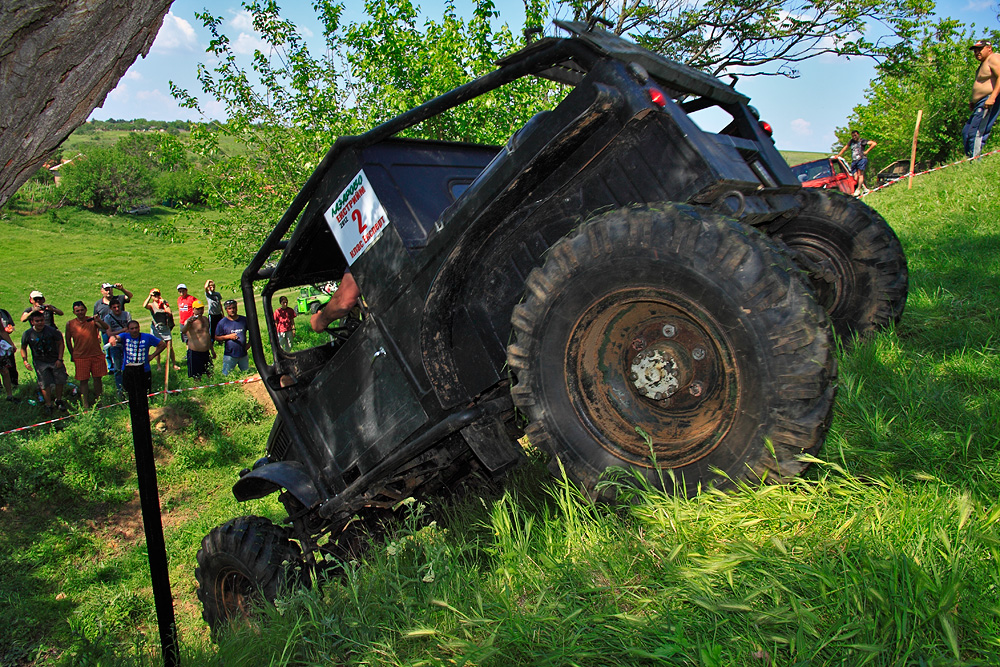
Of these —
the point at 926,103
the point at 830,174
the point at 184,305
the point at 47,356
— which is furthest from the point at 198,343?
the point at 926,103

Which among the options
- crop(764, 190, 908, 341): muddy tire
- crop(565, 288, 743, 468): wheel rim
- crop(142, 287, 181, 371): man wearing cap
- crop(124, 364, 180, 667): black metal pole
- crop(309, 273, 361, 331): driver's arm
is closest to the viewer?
crop(565, 288, 743, 468): wheel rim

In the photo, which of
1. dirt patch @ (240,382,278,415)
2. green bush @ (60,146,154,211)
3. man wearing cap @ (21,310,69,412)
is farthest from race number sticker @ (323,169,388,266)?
green bush @ (60,146,154,211)

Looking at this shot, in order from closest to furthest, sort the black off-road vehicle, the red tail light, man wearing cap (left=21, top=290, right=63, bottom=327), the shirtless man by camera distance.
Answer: the black off-road vehicle, the red tail light, man wearing cap (left=21, top=290, right=63, bottom=327), the shirtless man

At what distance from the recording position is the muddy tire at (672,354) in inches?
82.2

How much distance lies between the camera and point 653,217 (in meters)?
2.31

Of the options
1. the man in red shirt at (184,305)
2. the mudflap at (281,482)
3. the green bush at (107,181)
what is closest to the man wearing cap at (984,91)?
the mudflap at (281,482)

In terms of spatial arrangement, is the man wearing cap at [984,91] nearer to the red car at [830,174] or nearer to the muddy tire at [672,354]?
the red car at [830,174]

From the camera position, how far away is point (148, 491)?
9.45 ft

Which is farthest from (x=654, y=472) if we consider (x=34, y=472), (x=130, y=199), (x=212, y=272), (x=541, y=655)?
(x=130, y=199)

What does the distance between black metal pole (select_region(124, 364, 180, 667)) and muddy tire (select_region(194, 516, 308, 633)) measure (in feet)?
2.23

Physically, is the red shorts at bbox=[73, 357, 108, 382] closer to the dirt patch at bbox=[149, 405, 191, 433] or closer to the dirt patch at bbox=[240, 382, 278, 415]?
the dirt patch at bbox=[149, 405, 191, 433]

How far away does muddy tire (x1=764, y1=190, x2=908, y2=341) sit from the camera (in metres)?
3.73

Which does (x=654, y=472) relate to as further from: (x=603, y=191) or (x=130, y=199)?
(x=130, y=199)

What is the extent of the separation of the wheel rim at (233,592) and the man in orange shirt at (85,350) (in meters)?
7.19
